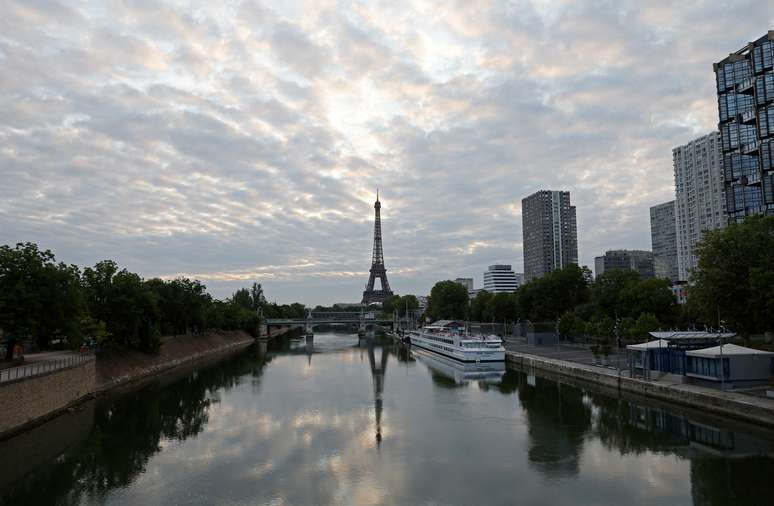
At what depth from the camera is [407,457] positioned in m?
25.2

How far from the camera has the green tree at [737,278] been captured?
31750 millimetres

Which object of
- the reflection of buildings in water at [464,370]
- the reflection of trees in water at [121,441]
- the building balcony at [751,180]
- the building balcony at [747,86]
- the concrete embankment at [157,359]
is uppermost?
the building balcony at [747,86]

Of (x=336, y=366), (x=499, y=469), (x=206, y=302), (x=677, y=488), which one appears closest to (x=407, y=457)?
(x=499, y=469)

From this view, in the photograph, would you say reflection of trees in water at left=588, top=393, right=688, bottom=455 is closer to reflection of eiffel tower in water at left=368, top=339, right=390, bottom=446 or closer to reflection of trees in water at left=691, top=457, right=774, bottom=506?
reflection of trees in water at left=691, top=457, right=774, bottom=506

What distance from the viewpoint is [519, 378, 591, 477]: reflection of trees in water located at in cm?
2412

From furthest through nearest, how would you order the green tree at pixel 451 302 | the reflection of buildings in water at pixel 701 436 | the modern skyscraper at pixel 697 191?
the green tree at pixel 451 302 < the modern skyscraper at pixel 697 191 < the reflection of buildings in water at pixel 701 436

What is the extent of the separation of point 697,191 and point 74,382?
467 feet

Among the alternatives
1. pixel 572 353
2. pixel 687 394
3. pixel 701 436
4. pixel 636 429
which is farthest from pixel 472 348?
pixel 701 436

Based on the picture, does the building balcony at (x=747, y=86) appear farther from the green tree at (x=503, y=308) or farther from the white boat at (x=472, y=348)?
the green tree at (x=503, y=308)

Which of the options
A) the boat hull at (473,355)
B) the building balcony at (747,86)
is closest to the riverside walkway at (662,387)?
the boat hull at (473,355)

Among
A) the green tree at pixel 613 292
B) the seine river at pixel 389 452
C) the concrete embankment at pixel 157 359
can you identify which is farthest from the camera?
the green tree at pixel 613 292

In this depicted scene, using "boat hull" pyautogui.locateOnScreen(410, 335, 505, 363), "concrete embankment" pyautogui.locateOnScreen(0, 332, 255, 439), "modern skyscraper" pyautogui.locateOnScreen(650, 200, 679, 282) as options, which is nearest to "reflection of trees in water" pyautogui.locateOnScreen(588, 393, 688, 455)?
"boat hull" pyautogui.locateOnScreen(410, 335, 505, 363)

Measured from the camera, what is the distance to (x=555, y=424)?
32.2 meters

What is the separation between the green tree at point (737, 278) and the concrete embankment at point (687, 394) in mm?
5098
